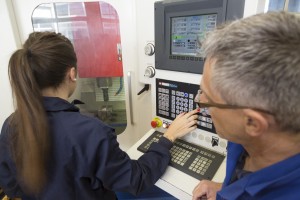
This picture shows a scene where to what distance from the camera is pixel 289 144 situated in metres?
0.56

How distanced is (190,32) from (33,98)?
73 cm

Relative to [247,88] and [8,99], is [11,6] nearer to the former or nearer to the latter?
[8,99]

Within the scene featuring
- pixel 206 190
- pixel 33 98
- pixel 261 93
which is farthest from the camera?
pixel 206 190

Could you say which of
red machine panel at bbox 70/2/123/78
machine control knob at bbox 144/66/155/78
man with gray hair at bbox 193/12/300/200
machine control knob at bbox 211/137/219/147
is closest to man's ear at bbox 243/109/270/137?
man with gray hair at bbox 193/12/300/200

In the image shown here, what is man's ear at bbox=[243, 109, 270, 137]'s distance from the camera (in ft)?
1.64

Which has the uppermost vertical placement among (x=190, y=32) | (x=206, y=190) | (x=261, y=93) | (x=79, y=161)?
Result: (x=190, y=32)

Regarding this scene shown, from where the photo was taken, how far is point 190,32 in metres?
1.00

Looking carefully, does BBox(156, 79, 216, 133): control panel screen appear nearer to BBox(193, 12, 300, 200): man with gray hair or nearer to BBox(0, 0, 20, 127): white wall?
BBox(193, 12, 300, 200): man with gray hair

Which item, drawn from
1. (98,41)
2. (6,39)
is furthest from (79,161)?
(6,39)

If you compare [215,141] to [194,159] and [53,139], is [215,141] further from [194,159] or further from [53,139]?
[53,139]

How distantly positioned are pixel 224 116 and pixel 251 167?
0.94 feet

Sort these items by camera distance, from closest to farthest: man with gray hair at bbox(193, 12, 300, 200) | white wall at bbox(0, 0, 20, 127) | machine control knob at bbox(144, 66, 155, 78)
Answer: man with gray hair at bbox(193, 12, 300, 200)
machine control knob at bbox(144, 66, 155, 78)
white wall at bbox(0, 0, 20, 127)

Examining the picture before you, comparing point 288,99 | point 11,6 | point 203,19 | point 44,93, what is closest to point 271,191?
point 288,99

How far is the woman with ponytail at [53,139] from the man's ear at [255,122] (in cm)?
49
